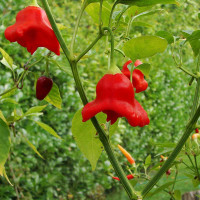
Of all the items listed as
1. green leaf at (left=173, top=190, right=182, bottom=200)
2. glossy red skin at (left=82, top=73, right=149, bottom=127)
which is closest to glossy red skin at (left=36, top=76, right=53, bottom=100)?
glossy red skin at (left=82, top=73, right=149, bottom=127)

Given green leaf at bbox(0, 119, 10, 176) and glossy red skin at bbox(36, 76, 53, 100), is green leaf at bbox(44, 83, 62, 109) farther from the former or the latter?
green leaf at bbox(0, 119, 10, 176)

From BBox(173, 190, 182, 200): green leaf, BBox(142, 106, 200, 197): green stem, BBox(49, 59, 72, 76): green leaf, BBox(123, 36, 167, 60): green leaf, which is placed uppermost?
BBox(123, 36, 167, 60): green leaf

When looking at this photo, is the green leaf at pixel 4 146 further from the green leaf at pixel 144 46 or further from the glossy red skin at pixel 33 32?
the green leaf at pixel 144 46

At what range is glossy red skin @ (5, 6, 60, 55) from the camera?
19.9 inches

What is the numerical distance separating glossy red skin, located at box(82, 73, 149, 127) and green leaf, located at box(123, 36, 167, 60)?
0.14ft

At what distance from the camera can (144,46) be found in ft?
1.49

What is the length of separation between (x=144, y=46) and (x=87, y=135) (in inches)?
9.5

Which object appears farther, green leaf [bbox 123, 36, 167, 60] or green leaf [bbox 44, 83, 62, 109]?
green leaf [bbox 44, 83, 62, 109]

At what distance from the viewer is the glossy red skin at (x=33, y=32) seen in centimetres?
51

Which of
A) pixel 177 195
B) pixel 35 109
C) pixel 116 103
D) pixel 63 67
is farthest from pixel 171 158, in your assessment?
pixel 177 195

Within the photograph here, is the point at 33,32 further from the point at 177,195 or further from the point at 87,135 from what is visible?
the point at 177,195

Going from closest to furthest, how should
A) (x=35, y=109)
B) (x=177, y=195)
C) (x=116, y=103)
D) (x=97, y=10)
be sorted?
(x=116, y=103)
(x=97, y=10)
(x=35, y=109)
(x=177, y=195)

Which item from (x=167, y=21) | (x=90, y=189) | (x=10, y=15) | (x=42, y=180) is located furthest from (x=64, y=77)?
(x=167, y=21)

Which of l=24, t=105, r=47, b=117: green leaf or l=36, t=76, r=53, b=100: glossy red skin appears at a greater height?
l=36, t=76, r=53, b=100: glossy red skin
